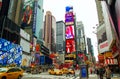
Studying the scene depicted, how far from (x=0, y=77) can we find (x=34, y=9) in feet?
406

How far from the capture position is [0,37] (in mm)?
58781

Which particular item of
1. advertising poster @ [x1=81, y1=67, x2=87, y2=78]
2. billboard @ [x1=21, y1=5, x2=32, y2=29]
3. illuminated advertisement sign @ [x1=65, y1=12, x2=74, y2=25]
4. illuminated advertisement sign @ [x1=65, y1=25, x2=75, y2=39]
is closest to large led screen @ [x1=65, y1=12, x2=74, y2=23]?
illuminated advertisement sign @ [x1=65, y1=12, x2=74, y2=25]

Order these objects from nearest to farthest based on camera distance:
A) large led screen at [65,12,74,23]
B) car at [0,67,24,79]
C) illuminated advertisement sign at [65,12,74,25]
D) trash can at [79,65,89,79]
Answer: car at [0,67,24,79] → trash can at [79,65,89,79] → illuminated advertisement sign at [65,12,74,25] → large led screen at [65,12,74,23]

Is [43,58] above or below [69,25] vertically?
below

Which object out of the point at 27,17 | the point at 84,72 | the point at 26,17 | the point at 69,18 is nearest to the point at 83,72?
→ the point at 84,72

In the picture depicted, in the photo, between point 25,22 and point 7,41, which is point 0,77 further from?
point 25,22

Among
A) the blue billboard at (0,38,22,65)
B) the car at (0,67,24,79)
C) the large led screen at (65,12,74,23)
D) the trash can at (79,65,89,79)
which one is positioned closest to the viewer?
the car at (0,67,24,79)

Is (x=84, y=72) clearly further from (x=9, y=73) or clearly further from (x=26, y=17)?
(x=26, y=17)

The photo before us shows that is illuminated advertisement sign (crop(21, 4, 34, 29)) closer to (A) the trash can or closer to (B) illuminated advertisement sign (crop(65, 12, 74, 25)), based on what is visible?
(B) illuminated advertisement sign (crop(65, 12, 74, 25))

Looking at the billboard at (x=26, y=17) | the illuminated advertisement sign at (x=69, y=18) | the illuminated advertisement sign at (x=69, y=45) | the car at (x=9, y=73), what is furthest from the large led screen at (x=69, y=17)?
the car at (x=9, y=73)

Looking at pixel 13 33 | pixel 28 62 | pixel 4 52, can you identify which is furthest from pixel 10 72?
pixel 28 62

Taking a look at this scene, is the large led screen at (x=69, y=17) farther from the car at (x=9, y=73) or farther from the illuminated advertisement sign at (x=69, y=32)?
the car at (x=9, y=73)

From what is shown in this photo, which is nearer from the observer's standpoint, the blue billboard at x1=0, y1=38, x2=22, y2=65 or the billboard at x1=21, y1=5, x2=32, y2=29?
the blue billboard at x1=0, y1=38, x2=22, y2=65

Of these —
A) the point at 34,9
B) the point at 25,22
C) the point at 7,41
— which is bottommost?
the point at 7,41
